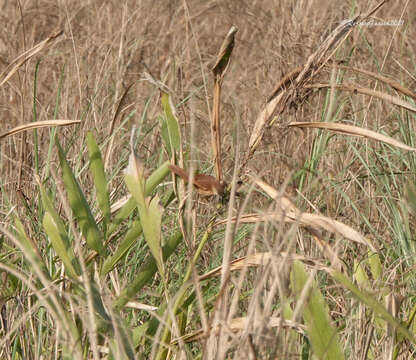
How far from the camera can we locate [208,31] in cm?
368

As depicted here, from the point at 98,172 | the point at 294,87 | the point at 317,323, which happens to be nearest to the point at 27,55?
the point at 98,172

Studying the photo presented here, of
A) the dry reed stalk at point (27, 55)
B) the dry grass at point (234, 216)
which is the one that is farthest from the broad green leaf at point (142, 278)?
the dry reed stalk at point (27, 55)

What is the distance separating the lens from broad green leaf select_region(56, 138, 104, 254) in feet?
3.66

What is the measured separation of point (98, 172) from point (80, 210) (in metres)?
0.07

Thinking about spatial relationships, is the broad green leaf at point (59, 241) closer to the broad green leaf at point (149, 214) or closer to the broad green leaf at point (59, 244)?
the broad green leaf at point (59, 244)

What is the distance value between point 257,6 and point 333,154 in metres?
2.13

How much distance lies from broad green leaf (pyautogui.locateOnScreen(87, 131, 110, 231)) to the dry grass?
3cm

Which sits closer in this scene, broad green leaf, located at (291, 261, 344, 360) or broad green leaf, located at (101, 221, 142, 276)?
broad green leaf, located at (291, 261, 344, 360)

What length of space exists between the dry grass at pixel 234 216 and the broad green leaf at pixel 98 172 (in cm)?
3

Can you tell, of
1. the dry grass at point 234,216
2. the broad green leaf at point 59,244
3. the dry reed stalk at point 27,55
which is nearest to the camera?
the dry grass at point 234,216

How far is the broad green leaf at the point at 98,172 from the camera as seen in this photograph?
1.14 metres

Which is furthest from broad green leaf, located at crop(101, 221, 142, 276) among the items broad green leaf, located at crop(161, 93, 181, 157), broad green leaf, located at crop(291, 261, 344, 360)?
broad green leaf, located at crop(291, 261, 344, 360)

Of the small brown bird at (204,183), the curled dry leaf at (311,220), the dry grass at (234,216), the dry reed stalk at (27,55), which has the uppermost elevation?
the dry reed stalk at (27,55)

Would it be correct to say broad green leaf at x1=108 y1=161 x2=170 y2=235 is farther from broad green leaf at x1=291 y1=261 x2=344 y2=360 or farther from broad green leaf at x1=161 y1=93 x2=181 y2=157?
broad green leaf at x1=291 y1=261 x2=344 y2=360
